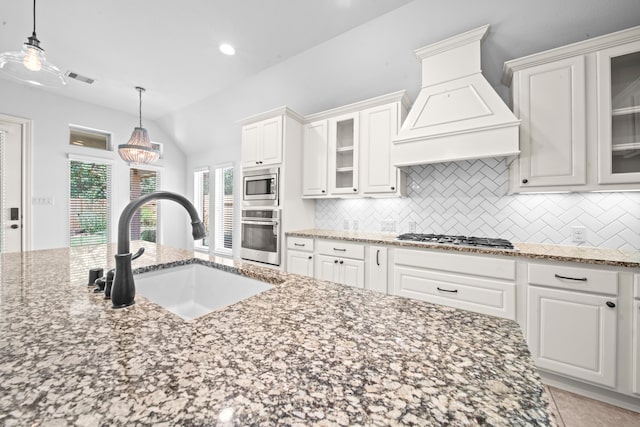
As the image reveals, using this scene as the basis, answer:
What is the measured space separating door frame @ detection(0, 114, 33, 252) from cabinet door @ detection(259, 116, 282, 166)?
3338 mm

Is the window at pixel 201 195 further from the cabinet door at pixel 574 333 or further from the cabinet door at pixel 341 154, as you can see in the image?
the cabinet door at pixel 574 333

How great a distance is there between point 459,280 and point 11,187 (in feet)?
18.0

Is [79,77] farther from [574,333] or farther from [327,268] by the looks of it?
[574,333]

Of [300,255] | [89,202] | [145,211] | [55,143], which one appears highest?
[55,143]

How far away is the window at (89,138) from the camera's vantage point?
13.3 feet

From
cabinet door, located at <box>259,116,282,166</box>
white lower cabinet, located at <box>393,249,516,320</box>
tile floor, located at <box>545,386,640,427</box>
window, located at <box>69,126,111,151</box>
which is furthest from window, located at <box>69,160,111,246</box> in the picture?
tile floor, located at <box>545,386,640,427</box>

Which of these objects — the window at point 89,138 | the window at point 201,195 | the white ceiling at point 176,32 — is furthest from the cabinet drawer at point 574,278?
the window at point 89,138

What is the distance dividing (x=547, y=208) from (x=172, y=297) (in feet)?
9.24

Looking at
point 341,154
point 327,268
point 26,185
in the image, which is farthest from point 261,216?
point 26,185

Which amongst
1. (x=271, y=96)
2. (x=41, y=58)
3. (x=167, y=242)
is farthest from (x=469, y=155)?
(x=167, y=242)

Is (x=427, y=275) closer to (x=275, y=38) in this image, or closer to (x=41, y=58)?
(x=275, y=38)

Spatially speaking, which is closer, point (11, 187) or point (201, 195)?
point (11, 187)

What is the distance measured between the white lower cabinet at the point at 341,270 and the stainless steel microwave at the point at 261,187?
0.91m

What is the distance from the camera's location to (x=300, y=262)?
282 cm
